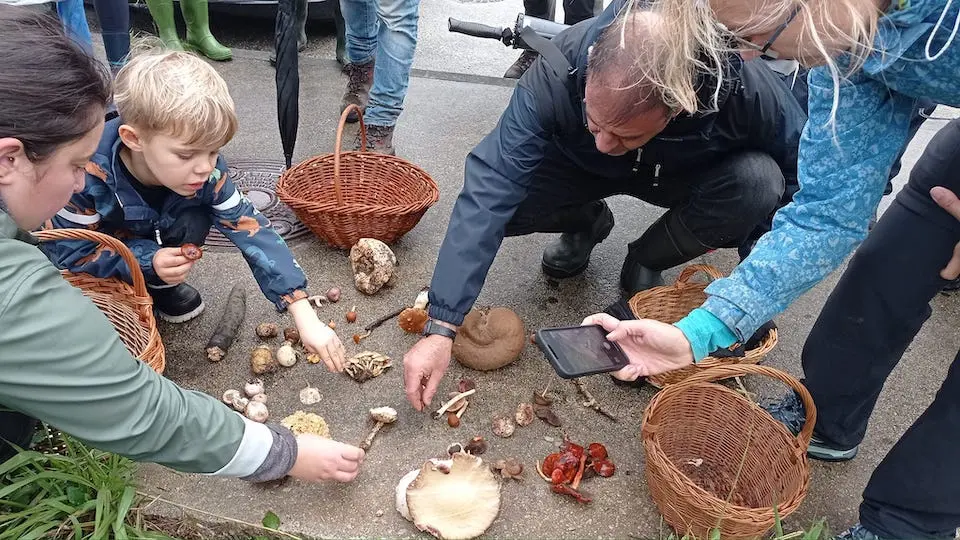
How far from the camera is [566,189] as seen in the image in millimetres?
2529

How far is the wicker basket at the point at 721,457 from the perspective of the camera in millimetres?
1635

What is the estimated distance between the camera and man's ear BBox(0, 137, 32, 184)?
1216 mm

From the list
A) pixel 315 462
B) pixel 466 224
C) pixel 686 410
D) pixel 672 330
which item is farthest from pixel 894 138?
pixel 315 462

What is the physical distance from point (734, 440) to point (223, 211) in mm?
1746

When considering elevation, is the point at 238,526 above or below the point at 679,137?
below

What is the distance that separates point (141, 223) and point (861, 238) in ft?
6.87

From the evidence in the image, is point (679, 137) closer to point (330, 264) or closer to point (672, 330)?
point (672, 330)

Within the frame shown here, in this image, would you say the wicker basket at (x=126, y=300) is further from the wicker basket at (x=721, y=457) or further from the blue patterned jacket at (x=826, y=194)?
the blue patterned jacket at (x=826, y=194)

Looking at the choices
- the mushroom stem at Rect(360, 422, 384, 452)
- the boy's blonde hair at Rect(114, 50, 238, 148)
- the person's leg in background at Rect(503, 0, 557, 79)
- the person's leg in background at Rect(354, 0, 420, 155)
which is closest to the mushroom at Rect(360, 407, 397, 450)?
the mushroom stem at Rect(360, 422, 384, 452)

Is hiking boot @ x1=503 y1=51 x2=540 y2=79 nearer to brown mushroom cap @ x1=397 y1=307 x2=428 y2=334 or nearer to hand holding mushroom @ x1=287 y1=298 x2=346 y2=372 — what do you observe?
brown mushroom cap @ x1=397 y1=307 x2=428 y2=334

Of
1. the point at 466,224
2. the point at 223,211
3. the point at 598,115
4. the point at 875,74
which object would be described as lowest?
the point at 223,211

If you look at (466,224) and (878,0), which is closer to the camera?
(878,0)

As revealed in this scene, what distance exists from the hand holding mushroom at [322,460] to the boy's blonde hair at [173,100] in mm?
924

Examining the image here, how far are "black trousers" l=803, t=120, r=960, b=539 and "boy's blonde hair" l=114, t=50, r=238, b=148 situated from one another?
6.06 feet
